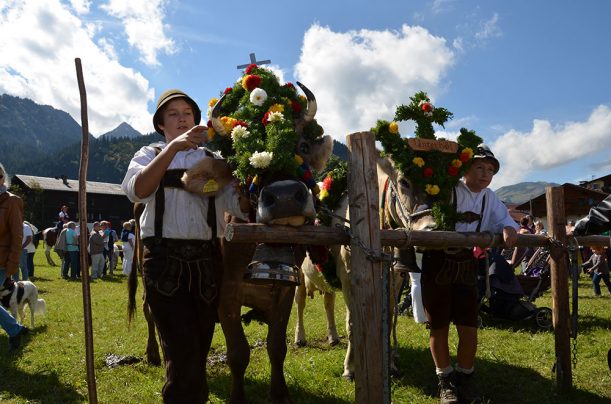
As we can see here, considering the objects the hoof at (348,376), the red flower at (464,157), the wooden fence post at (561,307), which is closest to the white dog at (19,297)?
the hoof at (348,376)

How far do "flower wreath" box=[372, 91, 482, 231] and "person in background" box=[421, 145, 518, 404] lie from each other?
32 cm

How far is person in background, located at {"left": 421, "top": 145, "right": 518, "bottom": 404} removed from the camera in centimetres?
423

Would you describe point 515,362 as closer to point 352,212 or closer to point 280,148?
point 352,212

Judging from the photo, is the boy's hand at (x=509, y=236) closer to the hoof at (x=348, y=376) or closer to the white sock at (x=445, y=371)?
the white sock at (x=445, y=371)

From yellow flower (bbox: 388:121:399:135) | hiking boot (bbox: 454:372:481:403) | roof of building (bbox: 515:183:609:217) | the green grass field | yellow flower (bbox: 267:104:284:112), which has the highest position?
roof of building (bbox: 515:183:609:217)

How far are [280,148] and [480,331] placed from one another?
19.9 ft

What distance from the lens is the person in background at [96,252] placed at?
17.1 metres

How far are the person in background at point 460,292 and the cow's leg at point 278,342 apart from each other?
129 centimetres

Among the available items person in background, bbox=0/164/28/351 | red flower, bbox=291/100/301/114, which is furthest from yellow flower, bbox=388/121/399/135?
person in background, bbox=0/164/28/351

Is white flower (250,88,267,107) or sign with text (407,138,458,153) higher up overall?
white flower (250,88,267,107)

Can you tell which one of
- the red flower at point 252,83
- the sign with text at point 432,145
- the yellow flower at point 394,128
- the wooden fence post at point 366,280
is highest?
the red flower at point 252,83

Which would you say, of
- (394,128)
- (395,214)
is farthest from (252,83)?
(395,214)

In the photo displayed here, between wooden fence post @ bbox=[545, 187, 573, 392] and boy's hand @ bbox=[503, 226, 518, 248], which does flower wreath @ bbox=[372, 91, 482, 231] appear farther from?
wooden fence post @ bbox=[545, 187, 573, 392]

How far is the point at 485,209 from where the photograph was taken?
14.4 ft
